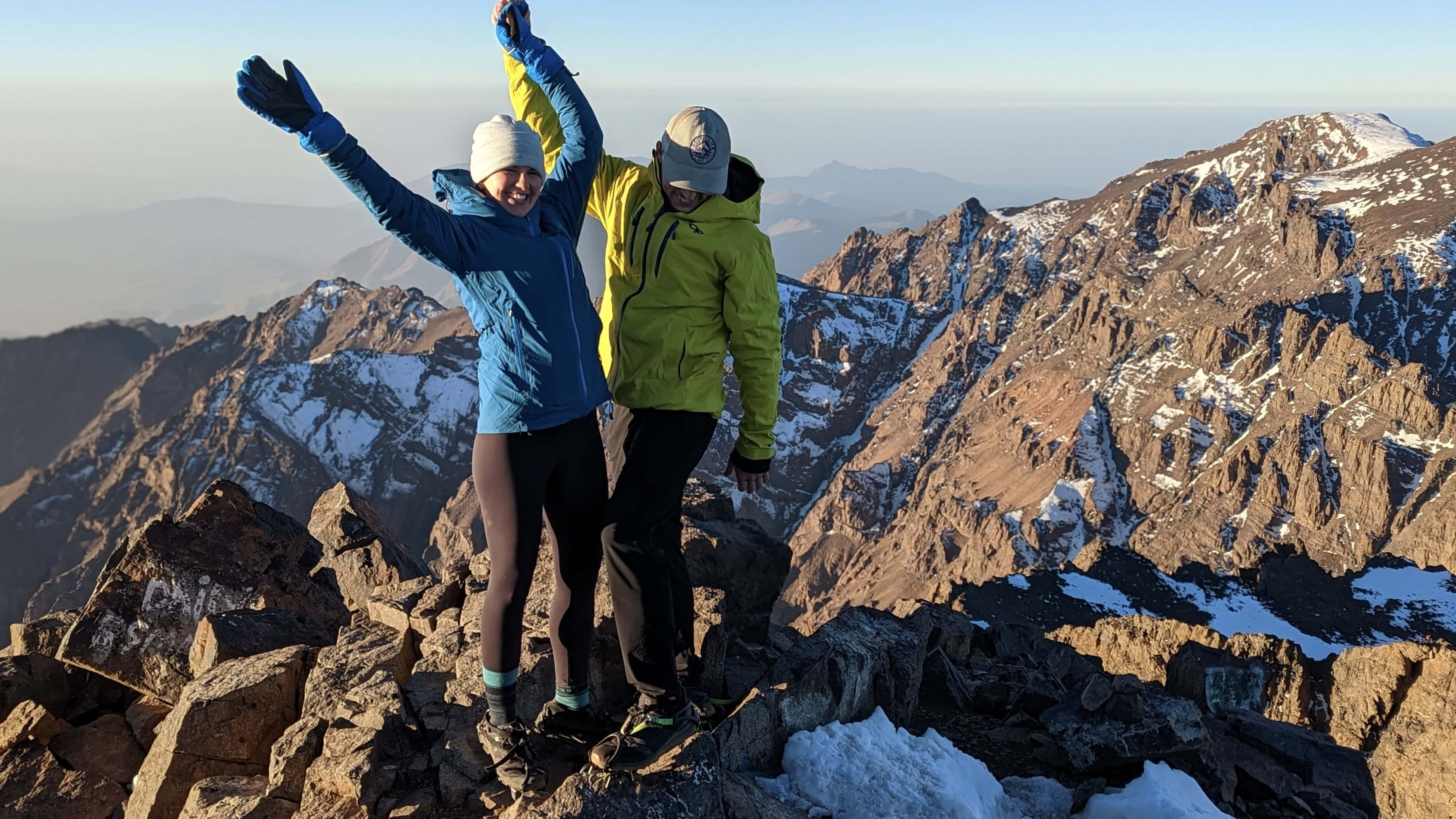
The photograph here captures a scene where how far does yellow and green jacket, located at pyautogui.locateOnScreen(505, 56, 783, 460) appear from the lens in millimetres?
6527

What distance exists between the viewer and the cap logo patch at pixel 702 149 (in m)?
6.29

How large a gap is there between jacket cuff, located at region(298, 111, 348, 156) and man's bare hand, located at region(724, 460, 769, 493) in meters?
3.72

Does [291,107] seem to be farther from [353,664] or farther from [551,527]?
[353,664]

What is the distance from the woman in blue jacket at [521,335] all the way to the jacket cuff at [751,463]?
1.20 meters

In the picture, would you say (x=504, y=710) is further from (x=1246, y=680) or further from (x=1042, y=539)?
(x=1042, y=539)

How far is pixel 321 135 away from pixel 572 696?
4.48 m

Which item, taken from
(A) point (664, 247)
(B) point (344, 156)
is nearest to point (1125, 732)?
(A) point (664, 247)

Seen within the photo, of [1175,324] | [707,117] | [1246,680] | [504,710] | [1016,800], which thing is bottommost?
[1175,324]

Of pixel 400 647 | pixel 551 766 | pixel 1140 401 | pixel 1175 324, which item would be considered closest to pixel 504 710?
pixel 551 766

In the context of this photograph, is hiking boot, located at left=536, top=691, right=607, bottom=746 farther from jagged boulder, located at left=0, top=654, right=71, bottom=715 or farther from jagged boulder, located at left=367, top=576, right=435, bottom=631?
jagged boulder, located at left=0, top=654, right=71, bottom=715

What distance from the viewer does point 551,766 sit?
6895 mm

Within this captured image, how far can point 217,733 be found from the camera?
28.1 ft

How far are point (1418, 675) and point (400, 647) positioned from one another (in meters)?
32.9

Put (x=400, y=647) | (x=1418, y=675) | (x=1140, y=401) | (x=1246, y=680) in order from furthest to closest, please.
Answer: (x=1140, y=401)
(x=1246, y=680)
(x=1418, y=675)
(x=400, y=647)
